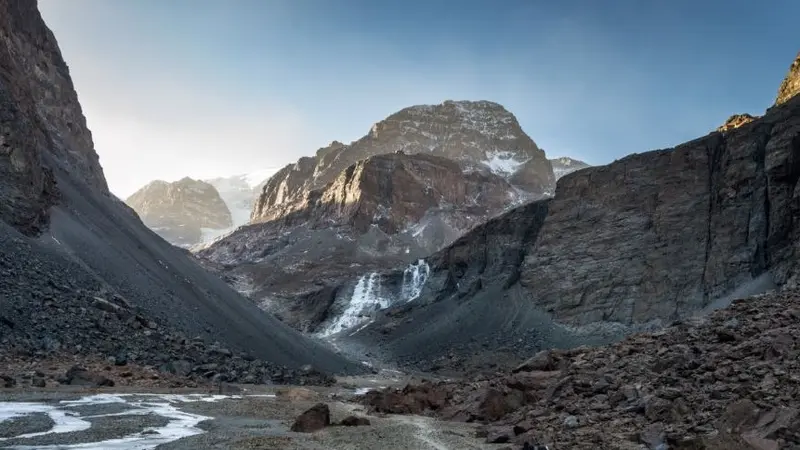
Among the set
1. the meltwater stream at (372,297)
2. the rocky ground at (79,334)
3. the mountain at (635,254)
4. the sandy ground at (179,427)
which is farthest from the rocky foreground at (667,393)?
the meltwater stream at (372,297)

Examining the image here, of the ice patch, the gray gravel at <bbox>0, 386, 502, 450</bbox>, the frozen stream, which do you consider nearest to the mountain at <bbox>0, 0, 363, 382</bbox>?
the frozen stream

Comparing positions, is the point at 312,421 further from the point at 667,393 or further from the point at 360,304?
the point at 360,304

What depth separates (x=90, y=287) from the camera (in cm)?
3872

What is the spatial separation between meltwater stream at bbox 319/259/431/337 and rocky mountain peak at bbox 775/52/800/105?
250 feet

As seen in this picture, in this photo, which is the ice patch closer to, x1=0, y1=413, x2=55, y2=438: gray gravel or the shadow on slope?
the shadow on slope

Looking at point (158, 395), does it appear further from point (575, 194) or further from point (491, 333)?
point (575, 194)

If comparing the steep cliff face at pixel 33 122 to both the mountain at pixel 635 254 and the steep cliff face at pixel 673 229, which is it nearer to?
the mountain at pixel 635 254

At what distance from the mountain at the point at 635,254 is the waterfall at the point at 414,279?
772 inches

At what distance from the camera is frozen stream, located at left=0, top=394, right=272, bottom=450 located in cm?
1453

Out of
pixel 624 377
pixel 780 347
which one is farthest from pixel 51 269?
pixel 780 347

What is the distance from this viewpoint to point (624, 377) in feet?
67.3

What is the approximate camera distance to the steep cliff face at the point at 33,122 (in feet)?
145

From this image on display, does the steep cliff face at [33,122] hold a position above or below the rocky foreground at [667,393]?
above

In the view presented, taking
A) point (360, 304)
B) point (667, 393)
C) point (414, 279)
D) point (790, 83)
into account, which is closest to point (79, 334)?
point (667, 393)
